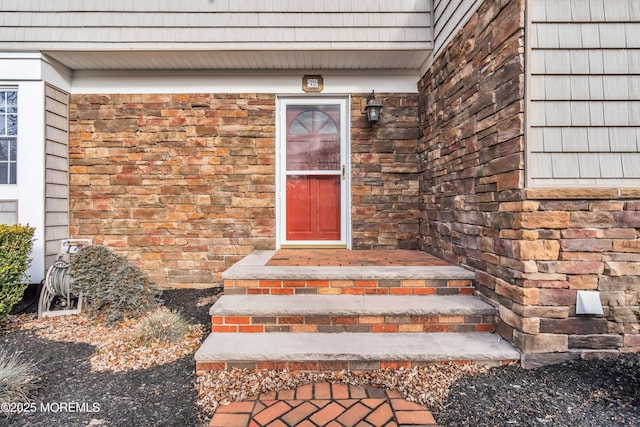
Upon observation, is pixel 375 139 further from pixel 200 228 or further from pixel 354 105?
pixel 200 228

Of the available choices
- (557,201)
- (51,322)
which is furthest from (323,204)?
(51,322)

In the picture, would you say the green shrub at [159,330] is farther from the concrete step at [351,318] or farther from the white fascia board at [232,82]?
the white fascia board at [232,82]

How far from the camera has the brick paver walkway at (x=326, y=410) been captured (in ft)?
4.58

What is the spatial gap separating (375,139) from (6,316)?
3.80 metres

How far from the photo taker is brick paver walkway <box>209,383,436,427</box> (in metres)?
1.40

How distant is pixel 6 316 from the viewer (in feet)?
8.14

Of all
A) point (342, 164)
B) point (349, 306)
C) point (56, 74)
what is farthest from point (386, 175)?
point (56, 74)

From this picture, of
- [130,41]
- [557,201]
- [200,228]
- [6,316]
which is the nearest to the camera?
[557,201]

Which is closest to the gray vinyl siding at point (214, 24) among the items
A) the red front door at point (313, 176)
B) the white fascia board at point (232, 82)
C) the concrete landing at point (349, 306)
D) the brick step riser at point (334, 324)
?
the white fascia board at point (232, 82)

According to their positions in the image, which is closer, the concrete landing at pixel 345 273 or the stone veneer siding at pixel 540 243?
the stone veneer siding at pixel 540 243

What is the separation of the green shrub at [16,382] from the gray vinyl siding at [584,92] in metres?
3.13

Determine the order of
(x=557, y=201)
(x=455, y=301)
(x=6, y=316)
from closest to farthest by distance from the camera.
Result: (x=557, y=201), (x=455, y=301), (x=6, y=316)

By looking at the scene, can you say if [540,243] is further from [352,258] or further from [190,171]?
[190,171]

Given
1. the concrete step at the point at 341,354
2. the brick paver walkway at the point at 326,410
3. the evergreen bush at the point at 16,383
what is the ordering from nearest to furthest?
the brick paver walkway at the point at 326,410 → the evergreen bush at the point at 16,383 → the concrete step at the point at 341,354
